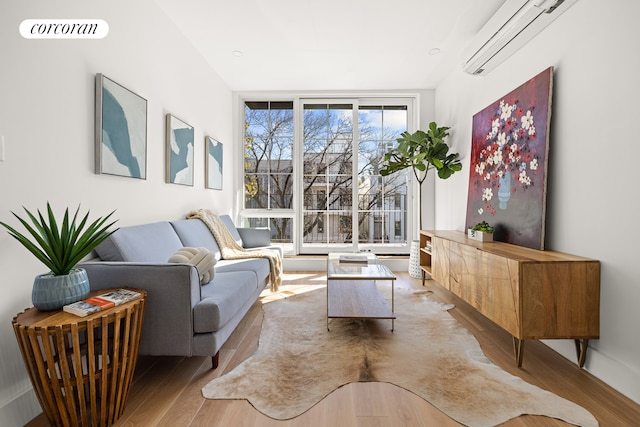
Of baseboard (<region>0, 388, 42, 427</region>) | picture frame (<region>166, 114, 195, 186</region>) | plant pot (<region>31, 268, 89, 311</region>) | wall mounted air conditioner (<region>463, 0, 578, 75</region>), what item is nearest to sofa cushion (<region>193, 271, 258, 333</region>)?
plant pot (<region>31, 268, 89, 311</region>)

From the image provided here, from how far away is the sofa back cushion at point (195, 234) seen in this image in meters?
2.86

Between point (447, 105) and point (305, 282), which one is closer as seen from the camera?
point (305, 282)

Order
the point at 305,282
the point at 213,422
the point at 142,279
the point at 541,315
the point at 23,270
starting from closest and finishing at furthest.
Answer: the point at 213,422 → the point at 23,270 → the point at 142,279 → the point at 541,315 → the point at 305,282

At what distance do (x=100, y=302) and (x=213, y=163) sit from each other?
9.31ft

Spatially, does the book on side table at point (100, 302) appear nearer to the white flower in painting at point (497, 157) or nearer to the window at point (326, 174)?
the white flower in painting at point (497, 157)

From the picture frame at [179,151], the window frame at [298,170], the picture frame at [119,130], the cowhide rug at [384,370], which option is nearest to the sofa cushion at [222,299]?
the cowhide rug at [384,370]

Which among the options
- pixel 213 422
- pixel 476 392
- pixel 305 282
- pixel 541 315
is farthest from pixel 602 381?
pixel 305 282

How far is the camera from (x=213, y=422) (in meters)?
1.48

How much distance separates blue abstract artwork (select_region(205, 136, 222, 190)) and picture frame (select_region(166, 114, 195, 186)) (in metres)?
0.41

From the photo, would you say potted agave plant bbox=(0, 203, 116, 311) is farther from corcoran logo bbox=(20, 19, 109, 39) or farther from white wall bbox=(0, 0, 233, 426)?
corcoran logo bbox=(20, 19, 109, 39)

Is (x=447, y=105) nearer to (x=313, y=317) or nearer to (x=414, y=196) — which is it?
(x=414, y=196)

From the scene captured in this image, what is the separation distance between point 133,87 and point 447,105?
12.1ft

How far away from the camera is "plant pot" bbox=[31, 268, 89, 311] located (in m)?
1.40

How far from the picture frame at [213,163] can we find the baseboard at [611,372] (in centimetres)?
373
